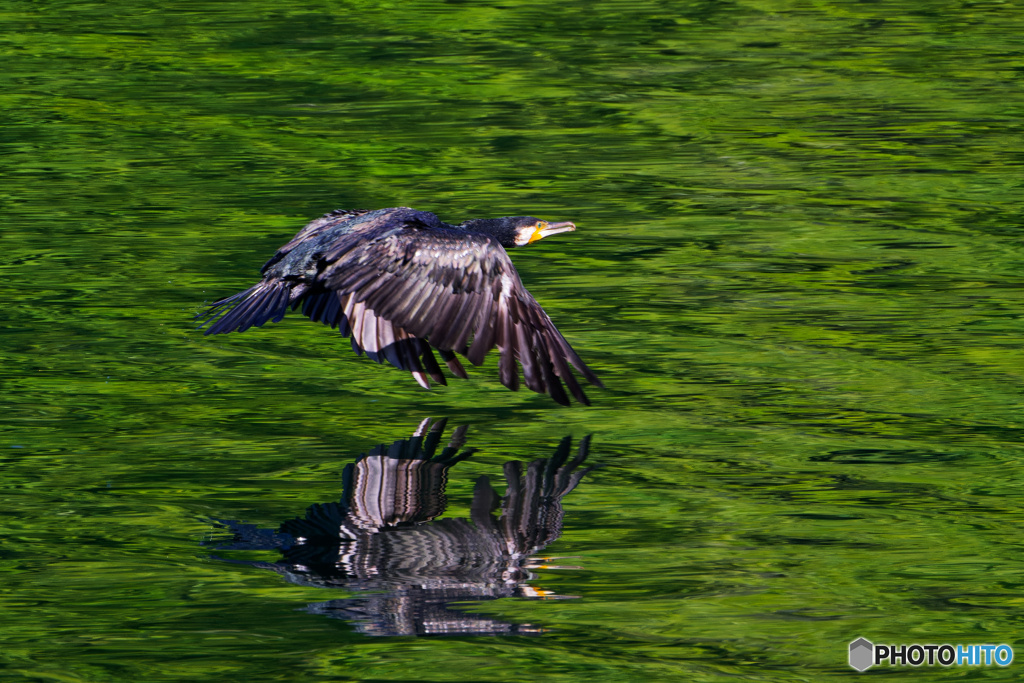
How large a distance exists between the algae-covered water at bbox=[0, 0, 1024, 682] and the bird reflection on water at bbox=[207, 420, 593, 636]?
0.02 meters

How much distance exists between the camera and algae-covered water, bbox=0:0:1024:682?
5715 mm

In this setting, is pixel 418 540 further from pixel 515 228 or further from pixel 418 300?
pixel 515 228

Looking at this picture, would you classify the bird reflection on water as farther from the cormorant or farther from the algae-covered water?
the cormorant

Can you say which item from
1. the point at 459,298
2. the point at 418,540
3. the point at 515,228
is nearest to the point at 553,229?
the point at 515,228

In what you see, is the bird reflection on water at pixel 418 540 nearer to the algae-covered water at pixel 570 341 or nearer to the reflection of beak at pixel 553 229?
the algae-covered water at pixel 570 341

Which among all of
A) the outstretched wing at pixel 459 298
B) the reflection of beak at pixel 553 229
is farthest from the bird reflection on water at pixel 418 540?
the reflection of beak at pixel 553 229

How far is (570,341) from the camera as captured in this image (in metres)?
8.76

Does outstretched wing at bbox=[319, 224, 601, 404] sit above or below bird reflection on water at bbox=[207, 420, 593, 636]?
above

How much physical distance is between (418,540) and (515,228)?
10.5 ft

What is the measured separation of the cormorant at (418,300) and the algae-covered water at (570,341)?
1.12ft

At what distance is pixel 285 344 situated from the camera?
899cm

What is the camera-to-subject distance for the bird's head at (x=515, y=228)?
9.09 metres

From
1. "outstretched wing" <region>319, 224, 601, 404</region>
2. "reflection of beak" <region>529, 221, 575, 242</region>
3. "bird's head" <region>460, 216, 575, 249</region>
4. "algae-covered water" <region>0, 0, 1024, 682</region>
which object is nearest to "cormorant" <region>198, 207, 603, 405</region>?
"outstretched wing" <region>319, 224, 601, 404</region>

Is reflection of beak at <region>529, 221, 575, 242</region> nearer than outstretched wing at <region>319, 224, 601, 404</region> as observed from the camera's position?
No
